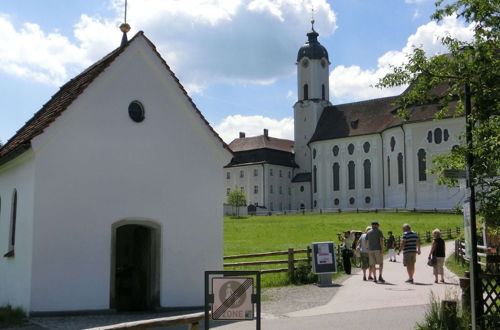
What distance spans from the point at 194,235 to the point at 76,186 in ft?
12.1

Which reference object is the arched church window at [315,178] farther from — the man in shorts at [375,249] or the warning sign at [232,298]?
the warning sign at [232,298]

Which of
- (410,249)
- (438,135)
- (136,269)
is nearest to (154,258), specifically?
(136,269)

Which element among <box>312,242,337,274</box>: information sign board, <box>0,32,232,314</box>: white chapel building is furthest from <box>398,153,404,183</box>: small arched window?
<box>0,32,232,314</box>: white chapel building

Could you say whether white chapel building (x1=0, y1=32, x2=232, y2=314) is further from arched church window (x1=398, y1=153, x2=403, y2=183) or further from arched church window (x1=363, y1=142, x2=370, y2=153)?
arched church window (x1=363, y1=142, x2=370, y2=153)

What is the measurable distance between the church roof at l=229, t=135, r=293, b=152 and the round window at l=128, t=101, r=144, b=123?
87.3m

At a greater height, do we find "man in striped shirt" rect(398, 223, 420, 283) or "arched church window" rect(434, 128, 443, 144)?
"arched church window" rect(434, 128, 443, 144)

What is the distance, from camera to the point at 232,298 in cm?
882

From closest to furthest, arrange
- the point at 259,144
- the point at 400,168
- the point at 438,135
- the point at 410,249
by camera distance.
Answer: the point at 410,249
the point at 438,135
the point at 400,168
the point at 259,144

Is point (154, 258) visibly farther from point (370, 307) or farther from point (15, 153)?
point (370, 307)

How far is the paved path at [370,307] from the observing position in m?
12.9

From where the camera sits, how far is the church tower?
95.9m

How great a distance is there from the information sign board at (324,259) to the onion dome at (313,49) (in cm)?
7716

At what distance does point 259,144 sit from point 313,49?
763 inches

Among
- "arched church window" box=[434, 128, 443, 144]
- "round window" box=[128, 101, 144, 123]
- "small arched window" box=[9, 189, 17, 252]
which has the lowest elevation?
"small arched window" box=[9, 189, 17, 252]
